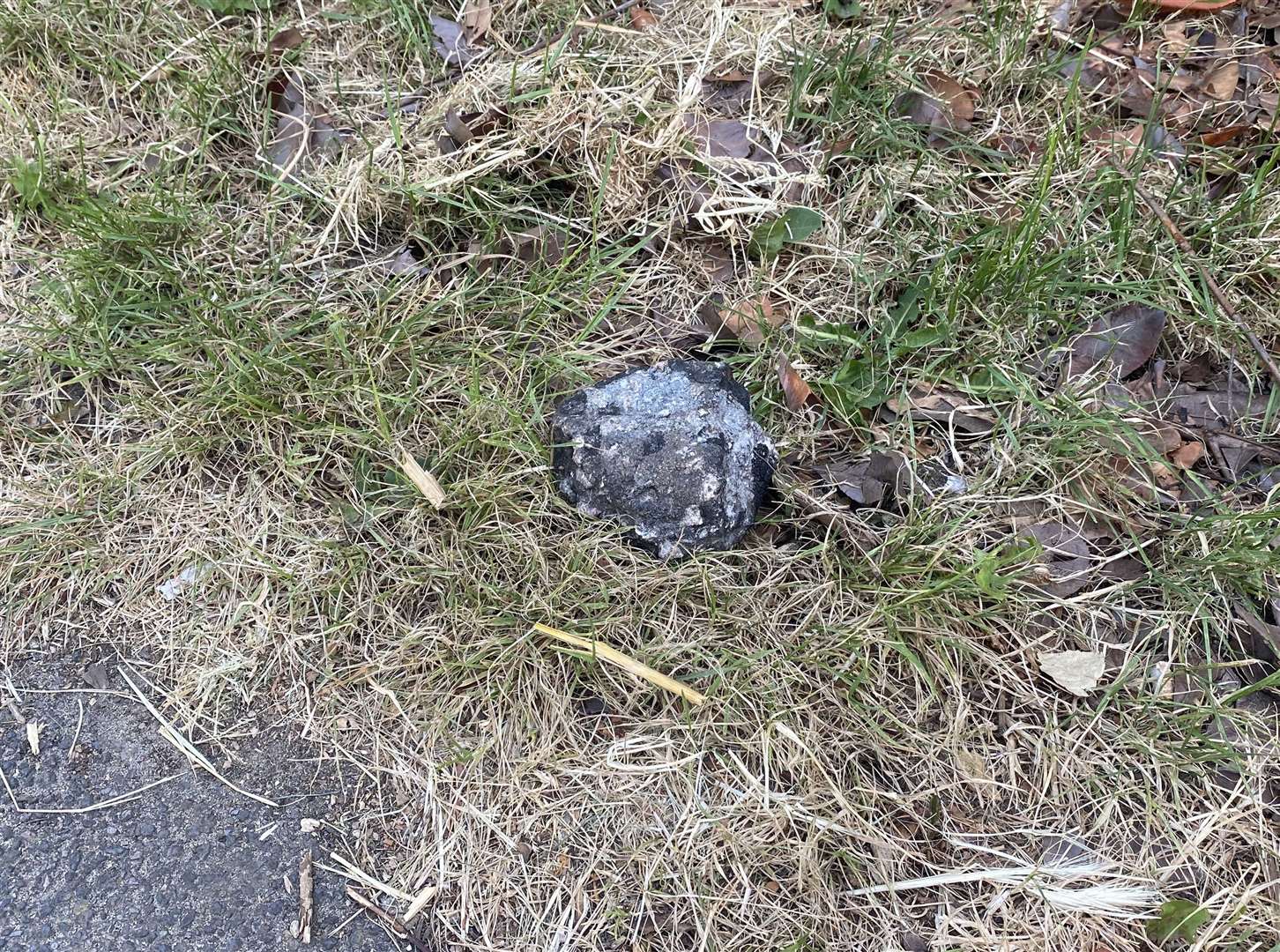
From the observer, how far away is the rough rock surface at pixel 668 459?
201 centimetres

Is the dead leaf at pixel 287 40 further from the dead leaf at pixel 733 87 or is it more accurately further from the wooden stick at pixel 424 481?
the wooden stick at pixel 424 481

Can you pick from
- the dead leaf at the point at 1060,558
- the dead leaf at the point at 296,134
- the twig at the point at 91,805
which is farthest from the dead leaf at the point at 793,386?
the twig at the point at 91,805

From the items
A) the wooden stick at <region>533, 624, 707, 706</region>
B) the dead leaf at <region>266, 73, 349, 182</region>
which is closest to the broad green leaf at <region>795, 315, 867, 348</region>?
the wooden stick at <region>533, 624, 707, 706</region>

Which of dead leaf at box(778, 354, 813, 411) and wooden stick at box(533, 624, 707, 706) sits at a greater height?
dead leaf at box(778, 354, 813, 411)

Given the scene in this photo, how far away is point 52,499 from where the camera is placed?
6.93 feet

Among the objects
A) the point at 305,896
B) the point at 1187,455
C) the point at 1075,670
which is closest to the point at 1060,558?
the point at 1075,670

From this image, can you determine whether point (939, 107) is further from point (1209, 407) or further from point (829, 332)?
point (1209, 407)

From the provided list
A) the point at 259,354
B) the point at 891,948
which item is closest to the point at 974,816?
the point at 891,948

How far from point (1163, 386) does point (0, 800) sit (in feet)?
9.51

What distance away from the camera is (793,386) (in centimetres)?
219

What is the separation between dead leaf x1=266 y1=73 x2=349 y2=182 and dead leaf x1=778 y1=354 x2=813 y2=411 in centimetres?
138

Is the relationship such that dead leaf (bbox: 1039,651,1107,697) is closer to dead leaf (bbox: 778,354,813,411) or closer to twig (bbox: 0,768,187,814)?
dead leaf (bbox: 778,354,813,411)

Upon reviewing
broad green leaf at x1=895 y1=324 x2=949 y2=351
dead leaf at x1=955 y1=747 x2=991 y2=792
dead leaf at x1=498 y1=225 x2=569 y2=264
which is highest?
dead leaf at x1=498 y1=225 x2=569 y2=264

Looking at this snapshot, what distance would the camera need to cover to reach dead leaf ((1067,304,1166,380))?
221 cm
